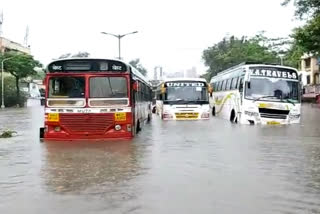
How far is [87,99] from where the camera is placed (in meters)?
16.1

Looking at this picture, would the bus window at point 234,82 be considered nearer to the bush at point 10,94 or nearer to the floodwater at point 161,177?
the floodwater at point 161,177

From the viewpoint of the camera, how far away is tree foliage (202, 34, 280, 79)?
6738 cm

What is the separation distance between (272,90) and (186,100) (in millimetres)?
6163

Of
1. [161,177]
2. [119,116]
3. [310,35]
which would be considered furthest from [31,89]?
[161,177]

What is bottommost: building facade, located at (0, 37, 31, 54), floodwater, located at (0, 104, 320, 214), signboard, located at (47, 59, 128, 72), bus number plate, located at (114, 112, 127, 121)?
floodwater, located at (0, 104, 320, 214)

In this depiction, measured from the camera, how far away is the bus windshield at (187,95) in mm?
29203

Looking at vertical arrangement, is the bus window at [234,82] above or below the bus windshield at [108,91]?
above

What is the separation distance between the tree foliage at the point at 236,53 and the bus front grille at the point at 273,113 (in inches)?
1611

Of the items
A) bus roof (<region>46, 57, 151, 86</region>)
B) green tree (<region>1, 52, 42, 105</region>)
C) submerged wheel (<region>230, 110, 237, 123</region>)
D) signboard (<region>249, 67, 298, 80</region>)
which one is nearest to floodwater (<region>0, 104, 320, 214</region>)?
bus roof (<region>46, 57, 151, 86</region>)

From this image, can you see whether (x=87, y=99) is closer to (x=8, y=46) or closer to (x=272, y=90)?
(x=272, y=90)

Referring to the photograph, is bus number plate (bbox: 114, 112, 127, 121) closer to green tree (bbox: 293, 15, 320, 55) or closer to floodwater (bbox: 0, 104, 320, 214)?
floodwater (bbox: 0, 104, 320, 214)

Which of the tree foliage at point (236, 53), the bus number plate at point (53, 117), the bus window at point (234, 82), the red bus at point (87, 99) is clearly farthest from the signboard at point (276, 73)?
the tree foliage at point (236, 53)

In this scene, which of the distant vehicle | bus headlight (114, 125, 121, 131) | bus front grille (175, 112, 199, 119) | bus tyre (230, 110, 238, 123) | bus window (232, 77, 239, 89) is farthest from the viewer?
the distant vehicle

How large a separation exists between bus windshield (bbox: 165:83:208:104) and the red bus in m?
13.0
